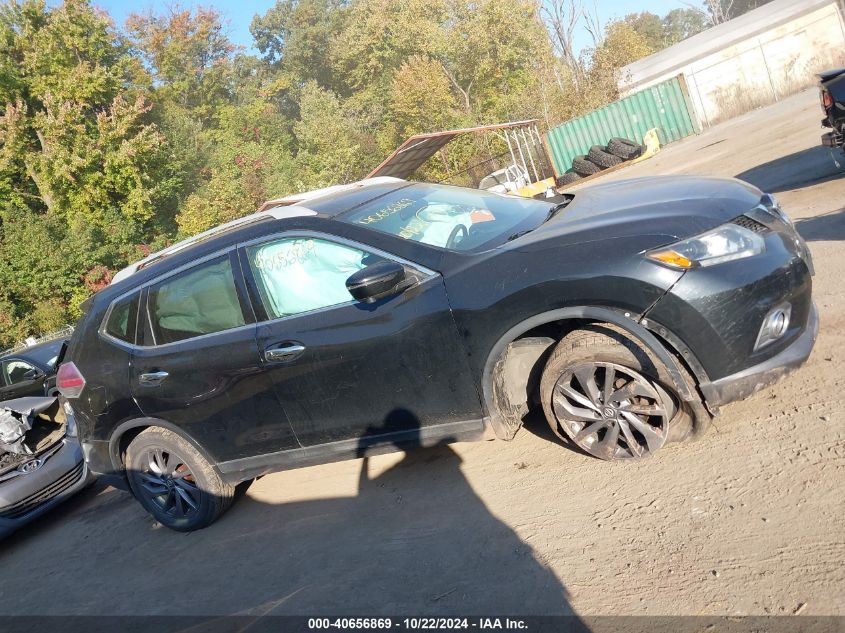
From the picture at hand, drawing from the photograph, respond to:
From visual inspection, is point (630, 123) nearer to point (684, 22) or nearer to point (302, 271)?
point (302, 271)

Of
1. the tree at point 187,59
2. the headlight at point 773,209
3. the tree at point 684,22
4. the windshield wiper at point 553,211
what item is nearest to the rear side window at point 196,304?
the windshield wiper at point 553,211

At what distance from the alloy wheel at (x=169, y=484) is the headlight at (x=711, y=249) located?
353 cm

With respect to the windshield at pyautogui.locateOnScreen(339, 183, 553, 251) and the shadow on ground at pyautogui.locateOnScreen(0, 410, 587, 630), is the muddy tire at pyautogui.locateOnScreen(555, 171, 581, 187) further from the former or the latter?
the shadow on ground at pyautogui.locateOnScreen(0, 410, 587, 630)

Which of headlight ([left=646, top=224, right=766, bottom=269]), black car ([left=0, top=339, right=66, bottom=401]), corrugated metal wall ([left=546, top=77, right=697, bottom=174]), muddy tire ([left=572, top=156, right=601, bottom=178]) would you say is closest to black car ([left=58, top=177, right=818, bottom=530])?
headlight ([left=646, top=224, right=766, bottom=269])

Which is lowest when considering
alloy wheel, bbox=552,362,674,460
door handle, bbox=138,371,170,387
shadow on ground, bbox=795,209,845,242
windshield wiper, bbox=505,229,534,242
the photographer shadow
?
the photographer shadow

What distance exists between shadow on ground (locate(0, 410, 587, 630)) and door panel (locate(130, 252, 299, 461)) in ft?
2.01

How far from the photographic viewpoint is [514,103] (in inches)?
1409

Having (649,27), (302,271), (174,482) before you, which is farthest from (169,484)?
(649,27)

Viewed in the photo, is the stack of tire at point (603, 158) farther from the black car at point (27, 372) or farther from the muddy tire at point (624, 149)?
the black car at point (27, 372)

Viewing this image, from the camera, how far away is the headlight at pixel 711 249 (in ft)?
10.7

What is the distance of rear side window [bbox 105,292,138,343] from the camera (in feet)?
16.4

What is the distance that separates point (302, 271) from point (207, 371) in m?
0.95

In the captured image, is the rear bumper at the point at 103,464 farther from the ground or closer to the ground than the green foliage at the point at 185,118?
closer to the ground

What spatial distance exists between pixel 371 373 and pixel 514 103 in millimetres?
Result: 34081
